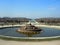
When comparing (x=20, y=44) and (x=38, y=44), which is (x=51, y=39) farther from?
(x=20, y=44)

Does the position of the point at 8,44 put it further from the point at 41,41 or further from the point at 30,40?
the point at 41,41

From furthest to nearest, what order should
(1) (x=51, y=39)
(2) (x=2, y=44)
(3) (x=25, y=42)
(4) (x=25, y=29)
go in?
(4) (x=25, y=29) < (1) (x=51, y=39) < (3) (x=25, y=42) < (2) (x=2, y=44)

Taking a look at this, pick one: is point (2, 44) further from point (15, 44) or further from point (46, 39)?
point (46, 39)

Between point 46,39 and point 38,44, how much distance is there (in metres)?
1.35

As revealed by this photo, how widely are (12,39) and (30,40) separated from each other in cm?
163

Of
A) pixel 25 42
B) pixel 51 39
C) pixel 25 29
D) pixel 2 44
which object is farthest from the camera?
pixel 25 29

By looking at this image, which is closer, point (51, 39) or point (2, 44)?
point (2, 44)

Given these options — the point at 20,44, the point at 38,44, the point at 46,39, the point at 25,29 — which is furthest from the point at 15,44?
the point at 25,29

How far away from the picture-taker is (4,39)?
36.3 ft

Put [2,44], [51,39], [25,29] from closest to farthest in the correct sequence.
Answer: [2,44] → [51,39] → [25,29]

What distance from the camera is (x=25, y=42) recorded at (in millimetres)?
10266

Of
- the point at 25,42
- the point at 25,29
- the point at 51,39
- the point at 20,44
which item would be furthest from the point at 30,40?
the point at 25,29

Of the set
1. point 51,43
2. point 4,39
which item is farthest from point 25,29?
point 51,43

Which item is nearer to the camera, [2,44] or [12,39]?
[2,44]
